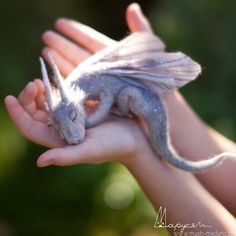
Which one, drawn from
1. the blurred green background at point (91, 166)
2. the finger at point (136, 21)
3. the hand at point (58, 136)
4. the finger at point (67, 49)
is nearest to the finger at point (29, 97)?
the hand at point (58, 136)

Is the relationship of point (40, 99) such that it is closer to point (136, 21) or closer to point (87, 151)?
point (87, 151)

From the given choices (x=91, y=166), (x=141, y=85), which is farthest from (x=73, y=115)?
(x=91, y=166)

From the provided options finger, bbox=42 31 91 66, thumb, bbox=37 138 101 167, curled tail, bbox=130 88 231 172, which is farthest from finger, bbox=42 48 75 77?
thumb, bbox=37 138 101 167

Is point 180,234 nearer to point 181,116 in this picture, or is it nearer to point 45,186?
point 181,116

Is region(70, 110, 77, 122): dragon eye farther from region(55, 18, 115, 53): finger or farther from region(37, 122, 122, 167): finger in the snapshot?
region(55, 18, 115, 53): finger

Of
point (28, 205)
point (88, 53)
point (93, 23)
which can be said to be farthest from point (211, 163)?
point (93, 23)

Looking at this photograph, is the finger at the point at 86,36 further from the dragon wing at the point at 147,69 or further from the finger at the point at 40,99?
the finger at the point at 40,99
